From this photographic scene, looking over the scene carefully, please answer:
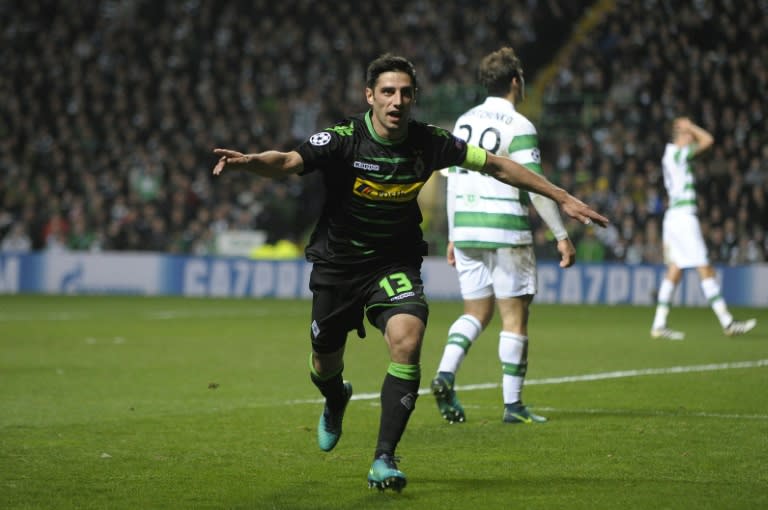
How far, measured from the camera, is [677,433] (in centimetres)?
754

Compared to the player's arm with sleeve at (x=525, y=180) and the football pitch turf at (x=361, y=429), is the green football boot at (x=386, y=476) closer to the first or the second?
the football pitch turf at (x=361, y=429)

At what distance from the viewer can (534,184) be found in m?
6.18

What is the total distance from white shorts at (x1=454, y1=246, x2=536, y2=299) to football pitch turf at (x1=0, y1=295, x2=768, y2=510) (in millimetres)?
842

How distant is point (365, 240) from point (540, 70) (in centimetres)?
2447

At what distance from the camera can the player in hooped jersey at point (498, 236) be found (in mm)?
8148

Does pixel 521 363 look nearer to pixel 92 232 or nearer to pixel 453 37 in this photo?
pixel 92 232

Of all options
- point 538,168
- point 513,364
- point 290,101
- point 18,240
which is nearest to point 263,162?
point 538,168

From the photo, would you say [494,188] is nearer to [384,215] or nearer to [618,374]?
[384,215]

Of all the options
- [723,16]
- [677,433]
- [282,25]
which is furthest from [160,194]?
[677,433]

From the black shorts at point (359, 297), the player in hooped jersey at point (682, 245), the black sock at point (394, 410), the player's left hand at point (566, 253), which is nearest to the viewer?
the black sock at point (394, 410)

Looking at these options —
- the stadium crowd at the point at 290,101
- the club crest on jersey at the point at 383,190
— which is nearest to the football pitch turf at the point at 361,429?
the club crest on jersey at the point at 383,190

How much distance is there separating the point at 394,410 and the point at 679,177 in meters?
9.57

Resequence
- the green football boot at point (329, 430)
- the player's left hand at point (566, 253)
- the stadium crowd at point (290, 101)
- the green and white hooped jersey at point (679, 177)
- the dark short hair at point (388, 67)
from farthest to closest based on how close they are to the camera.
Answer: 1. the stadium crowd at point (290, 101)
2. the green and white hooped jersey at point (679, 177)
3. the player's left hand at point (566, 253)
4. the green football boot at point (329, 430)
5. the dark short hair at point (388, 67)

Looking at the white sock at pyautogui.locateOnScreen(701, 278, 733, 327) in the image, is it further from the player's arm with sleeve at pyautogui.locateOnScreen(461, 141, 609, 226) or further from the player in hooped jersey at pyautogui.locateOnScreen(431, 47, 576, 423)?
the player's arm with sleeve at pyautogui.locateOnScreen(461, 141, 609, 226)
